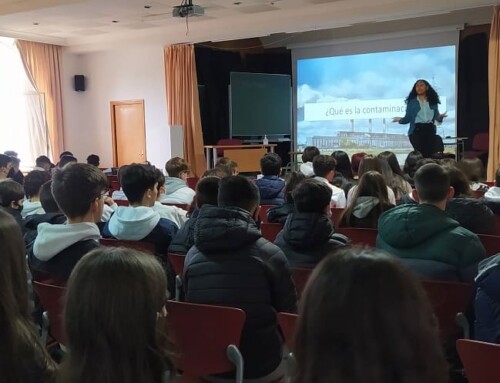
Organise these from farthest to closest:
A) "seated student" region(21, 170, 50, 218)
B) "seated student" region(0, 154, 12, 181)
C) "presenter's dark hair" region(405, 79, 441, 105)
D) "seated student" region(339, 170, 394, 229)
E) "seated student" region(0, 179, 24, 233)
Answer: "presenter's dark hair" region(405, 79, 441, 105) < "seated student" region(0, 154, 12, 181) < "seated student" region(21, 170, 50, 218) < "seated student" region(0, 179, 24, 233) < "seated student" region(339, 170, 394, 229)

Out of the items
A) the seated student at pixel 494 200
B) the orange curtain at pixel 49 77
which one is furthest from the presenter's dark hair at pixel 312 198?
the orange curtain at pixel 49 77

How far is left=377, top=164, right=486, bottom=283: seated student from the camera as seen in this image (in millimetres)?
2512

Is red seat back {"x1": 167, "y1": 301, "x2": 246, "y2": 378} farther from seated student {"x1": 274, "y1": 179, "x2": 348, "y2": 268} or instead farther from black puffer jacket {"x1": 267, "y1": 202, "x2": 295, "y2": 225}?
black puffer jacket {"x1": 267, "y1": 202, "x2": 295, "y2": 225}

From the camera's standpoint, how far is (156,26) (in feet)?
34.2

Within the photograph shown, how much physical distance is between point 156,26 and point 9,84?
306cm

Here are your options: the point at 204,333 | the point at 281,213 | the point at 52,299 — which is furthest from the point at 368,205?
the point at 52,299

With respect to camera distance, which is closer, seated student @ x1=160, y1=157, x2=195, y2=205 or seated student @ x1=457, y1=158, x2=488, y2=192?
seated student @ x1=457, y1=158, x2=488, y2=192

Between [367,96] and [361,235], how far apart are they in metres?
8.04

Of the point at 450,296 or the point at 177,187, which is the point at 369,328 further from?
the point at 177,187

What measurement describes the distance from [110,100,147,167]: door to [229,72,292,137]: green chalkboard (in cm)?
188

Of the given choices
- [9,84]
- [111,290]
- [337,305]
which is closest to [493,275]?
[337,305]

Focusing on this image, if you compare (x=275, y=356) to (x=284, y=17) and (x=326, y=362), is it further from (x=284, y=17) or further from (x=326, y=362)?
(x=284, y=17)

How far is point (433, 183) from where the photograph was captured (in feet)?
9.64

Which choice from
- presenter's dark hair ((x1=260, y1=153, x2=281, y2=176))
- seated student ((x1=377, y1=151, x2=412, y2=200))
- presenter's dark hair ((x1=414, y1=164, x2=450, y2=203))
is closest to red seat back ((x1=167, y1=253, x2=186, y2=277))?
presenter's dark hair ((x1=414, y1=164, x2=450, y2=203))
